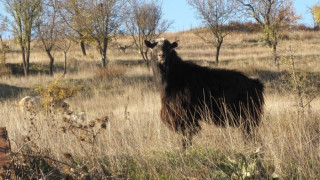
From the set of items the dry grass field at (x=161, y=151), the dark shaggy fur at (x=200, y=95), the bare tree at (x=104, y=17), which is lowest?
the dry grass field at (x=161, y=151)

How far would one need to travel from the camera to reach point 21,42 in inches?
1164

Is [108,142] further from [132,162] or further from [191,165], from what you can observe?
[191,165]

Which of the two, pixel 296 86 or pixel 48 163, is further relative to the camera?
pixel 296 86

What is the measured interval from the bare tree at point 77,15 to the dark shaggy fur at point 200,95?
20.3 meters

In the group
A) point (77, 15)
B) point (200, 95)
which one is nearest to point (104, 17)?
Result: point (77, 15)

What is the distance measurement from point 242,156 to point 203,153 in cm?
92

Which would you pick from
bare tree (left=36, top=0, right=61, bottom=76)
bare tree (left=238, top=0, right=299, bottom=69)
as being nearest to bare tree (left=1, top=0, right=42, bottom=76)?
bare tree (left=36, top=0, right=61, bottom=76)

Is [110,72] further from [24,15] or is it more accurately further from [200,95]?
[200,95]

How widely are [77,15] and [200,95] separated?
21929 millimetres

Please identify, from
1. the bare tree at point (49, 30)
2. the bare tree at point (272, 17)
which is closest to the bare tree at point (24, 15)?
the bare tree at point (49, 30)

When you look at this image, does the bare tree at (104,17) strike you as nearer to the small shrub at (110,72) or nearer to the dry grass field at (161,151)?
the small shrub at (110,72)

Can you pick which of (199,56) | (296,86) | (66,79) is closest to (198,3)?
(199,56)

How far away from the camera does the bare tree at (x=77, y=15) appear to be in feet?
87.6

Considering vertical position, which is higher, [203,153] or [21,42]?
[21,42]
